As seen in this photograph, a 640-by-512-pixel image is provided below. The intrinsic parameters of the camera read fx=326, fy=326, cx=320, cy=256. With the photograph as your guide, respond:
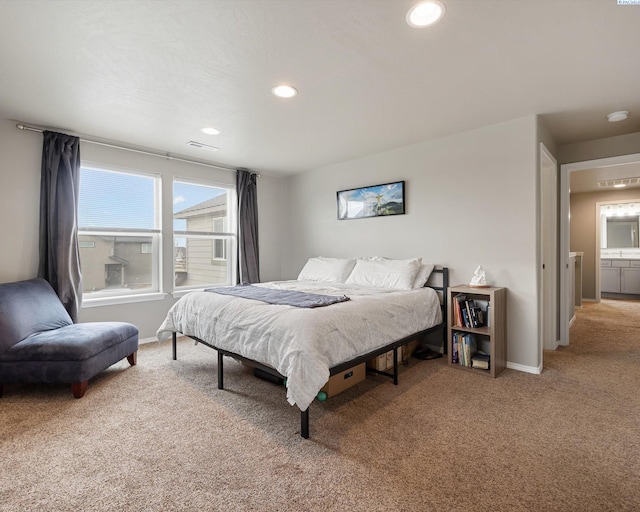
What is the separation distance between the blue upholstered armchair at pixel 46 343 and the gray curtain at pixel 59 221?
27 cm

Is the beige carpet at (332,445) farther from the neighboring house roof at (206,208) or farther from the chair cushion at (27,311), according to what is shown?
the neighboring house roof at (206,208)

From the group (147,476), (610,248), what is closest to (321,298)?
(147,476)

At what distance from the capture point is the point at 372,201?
4.32 metres

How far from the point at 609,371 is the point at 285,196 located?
470 centimetres

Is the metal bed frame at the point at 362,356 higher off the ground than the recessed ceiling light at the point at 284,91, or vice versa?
the recessed ceiling light at the point at 284,91

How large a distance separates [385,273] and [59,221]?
350cm

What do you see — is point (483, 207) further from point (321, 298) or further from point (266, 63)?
point (266, 63)

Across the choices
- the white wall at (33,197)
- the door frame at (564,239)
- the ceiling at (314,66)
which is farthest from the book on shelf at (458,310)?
the white wall at (33,197)

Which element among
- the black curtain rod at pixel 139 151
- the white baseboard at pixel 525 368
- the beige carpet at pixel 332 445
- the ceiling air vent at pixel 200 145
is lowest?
the beige carpet at pixel 332 445

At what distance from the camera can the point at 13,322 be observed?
8.70ft

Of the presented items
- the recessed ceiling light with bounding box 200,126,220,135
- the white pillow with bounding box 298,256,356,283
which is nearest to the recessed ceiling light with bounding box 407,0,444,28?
the recessed ceiling light with bounding box 200,126,220,135

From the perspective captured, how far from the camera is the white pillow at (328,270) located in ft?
13.9

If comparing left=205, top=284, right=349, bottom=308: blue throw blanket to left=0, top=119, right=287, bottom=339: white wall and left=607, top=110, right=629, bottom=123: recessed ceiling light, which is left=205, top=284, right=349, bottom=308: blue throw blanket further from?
left=607, top=110, right=629, bottom=123: recessed ceiling light

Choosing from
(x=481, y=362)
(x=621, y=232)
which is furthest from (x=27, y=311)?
(x=621, y=232)
